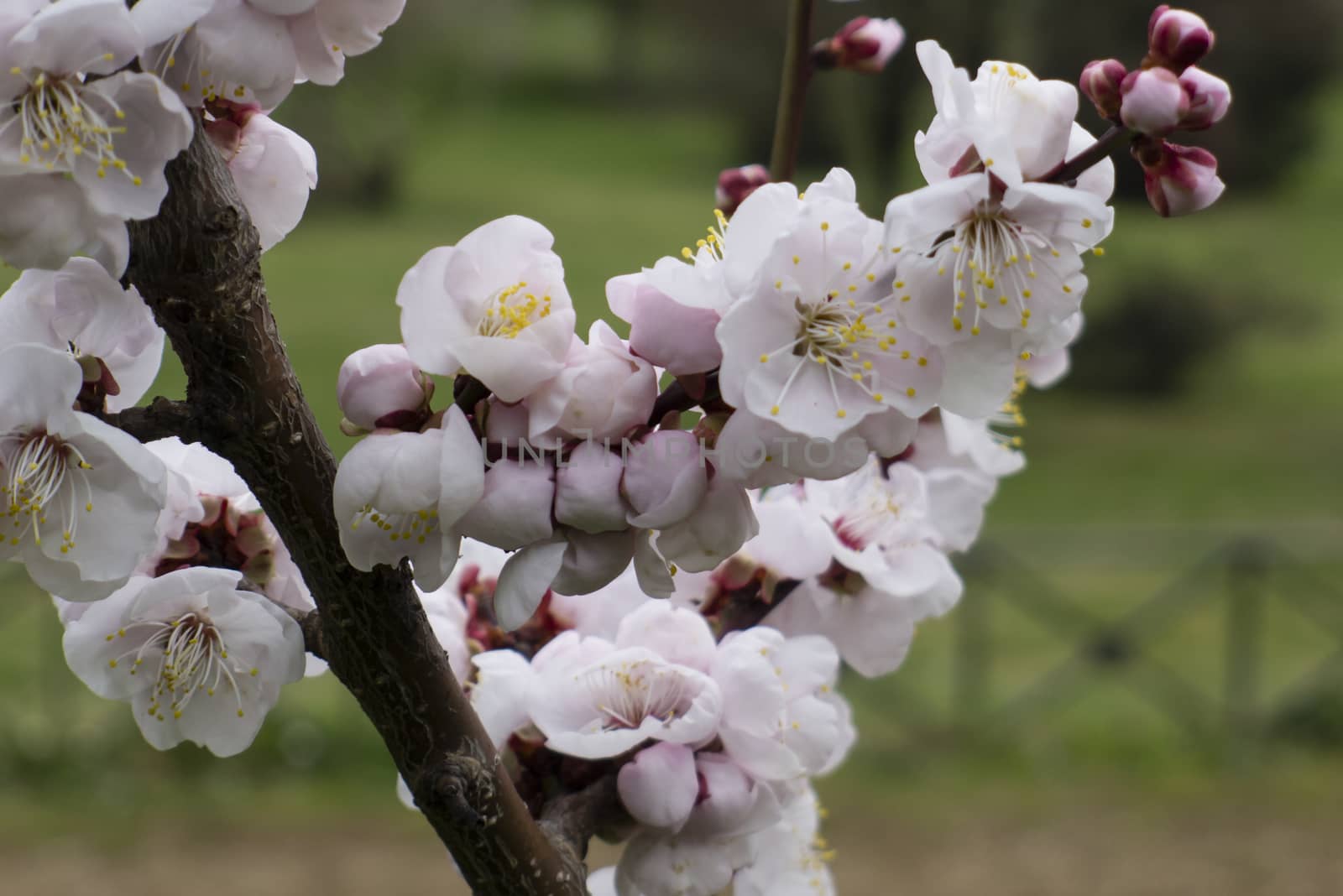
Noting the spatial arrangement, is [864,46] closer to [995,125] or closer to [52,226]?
[995,125]

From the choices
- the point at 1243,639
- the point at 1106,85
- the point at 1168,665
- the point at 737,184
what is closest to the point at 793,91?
the point at 737,184

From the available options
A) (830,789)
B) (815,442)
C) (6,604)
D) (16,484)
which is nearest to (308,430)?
(16,484)

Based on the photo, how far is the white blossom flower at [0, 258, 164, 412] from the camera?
0.63m

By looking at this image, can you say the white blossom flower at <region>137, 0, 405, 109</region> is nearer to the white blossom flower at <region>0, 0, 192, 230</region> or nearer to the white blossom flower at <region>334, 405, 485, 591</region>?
the white blossom flower at <region>0, 0, 192, 230</region>

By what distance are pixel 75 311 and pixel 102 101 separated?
0.37ft

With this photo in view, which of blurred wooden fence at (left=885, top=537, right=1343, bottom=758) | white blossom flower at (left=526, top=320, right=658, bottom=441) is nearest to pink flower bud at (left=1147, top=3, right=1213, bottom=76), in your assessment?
white blossom flower at (left=526, top=320, right=658, bottom=441)

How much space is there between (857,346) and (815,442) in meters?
0.06

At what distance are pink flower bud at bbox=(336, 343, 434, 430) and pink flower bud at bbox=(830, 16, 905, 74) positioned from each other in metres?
0.54

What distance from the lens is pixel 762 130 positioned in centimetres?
838

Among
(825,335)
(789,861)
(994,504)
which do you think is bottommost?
A: (994,504)

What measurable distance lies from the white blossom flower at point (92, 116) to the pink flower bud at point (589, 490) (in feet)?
0.64

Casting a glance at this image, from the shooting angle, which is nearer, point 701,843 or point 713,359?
point 713,359

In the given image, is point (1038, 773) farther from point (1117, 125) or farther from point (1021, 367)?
point (1117, 125)

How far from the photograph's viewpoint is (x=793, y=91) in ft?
3.10
